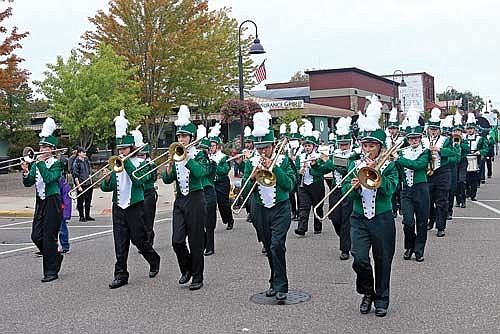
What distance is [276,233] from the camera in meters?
7.27

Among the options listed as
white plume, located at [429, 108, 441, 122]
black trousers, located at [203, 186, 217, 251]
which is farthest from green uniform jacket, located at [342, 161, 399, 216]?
white plume, located at [429, 108, 441, 122]

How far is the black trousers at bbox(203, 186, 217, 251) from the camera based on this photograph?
1054 cm

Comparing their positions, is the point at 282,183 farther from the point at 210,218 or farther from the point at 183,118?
the point at 210,218

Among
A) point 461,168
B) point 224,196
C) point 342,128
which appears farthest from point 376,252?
point 461,168

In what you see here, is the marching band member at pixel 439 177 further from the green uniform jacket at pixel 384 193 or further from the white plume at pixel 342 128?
the green uniform jacket at pixel 384 193

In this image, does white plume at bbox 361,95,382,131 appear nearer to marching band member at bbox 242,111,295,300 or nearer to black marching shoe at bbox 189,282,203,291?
marching band member at bbox 242,111,295,300

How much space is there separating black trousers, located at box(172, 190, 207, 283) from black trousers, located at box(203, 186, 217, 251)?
2.19m

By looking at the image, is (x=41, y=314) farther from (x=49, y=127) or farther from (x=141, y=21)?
(x=141, y=21)

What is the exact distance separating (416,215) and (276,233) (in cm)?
299

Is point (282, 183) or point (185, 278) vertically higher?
point (282, 183)

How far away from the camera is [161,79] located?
31.4m

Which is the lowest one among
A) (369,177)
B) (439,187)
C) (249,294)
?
(249,294)

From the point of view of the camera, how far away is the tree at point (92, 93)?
1121 inches

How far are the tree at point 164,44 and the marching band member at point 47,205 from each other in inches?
850
